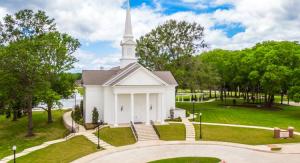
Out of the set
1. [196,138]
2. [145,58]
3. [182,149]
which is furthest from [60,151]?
[145,58]

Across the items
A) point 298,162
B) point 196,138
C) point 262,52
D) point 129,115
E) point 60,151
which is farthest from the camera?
point 262,52

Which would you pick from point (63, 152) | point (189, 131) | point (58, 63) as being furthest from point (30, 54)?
point (189, 131)

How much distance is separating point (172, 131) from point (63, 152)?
39.6 ft

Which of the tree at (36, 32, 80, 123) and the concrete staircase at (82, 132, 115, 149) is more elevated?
the tree at (36, 32, 80, 123)

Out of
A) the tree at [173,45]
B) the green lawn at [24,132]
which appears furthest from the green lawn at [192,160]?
the tree at [173,45]

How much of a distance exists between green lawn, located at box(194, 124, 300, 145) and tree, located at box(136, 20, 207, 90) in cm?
1736

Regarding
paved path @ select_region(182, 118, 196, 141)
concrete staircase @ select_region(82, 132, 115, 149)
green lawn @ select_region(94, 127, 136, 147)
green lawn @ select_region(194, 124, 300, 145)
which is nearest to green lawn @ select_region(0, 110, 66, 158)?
concrete staircase @ select_region(82, 132, 115, 149)

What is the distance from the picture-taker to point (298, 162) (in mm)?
22781

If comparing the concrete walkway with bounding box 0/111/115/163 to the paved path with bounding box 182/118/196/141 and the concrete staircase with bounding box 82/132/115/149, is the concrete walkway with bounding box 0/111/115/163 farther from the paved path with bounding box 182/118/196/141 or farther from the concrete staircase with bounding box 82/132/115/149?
the paved path with bounding box 182/118/196/141

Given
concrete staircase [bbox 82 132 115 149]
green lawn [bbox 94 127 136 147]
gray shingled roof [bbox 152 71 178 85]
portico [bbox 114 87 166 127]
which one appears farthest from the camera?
gray shingled roof [bbox 152 71 178 85]

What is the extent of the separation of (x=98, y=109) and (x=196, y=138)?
12.8 meters

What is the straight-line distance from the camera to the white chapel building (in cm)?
3503

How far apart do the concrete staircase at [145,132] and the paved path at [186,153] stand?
2.01 m

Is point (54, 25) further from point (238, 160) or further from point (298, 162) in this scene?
point (298, 162)
